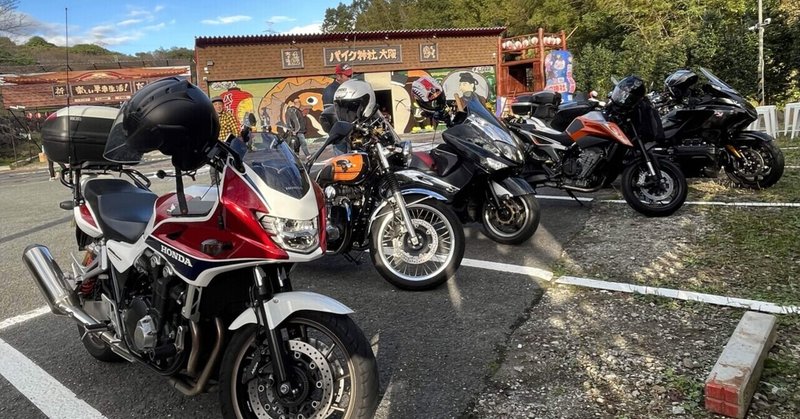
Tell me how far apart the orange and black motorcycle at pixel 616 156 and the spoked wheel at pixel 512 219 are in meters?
1.36

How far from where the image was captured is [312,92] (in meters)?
25.4

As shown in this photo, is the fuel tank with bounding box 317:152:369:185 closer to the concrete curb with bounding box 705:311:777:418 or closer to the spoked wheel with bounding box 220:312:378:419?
the spoked wheel with bounding box 220:312:378:419

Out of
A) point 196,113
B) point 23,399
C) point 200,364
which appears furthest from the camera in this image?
point 23,399

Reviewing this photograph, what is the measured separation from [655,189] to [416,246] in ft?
10.2

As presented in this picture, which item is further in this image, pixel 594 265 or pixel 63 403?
pixel 594 265

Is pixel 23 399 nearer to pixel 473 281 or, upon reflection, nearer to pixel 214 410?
pixel 214 410

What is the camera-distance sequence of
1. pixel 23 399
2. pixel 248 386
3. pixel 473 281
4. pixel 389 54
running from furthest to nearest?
1. pixel 389 54
2. pixel 473 281
3. pixel 23 399
4. pixel 248 386

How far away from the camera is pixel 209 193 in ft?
7.85

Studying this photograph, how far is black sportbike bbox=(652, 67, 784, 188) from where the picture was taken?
19.9 feet

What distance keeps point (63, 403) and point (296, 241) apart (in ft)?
5.72

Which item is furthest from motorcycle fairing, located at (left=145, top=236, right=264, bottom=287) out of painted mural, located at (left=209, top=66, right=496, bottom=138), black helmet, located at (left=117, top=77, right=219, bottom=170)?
painted mural, located at (left=209, top=66, right=496, bottom=138)

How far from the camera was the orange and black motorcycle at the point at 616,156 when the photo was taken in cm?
562

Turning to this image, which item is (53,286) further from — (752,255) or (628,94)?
(628,94)

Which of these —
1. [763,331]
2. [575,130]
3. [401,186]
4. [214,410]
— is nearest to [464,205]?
[401,186]
